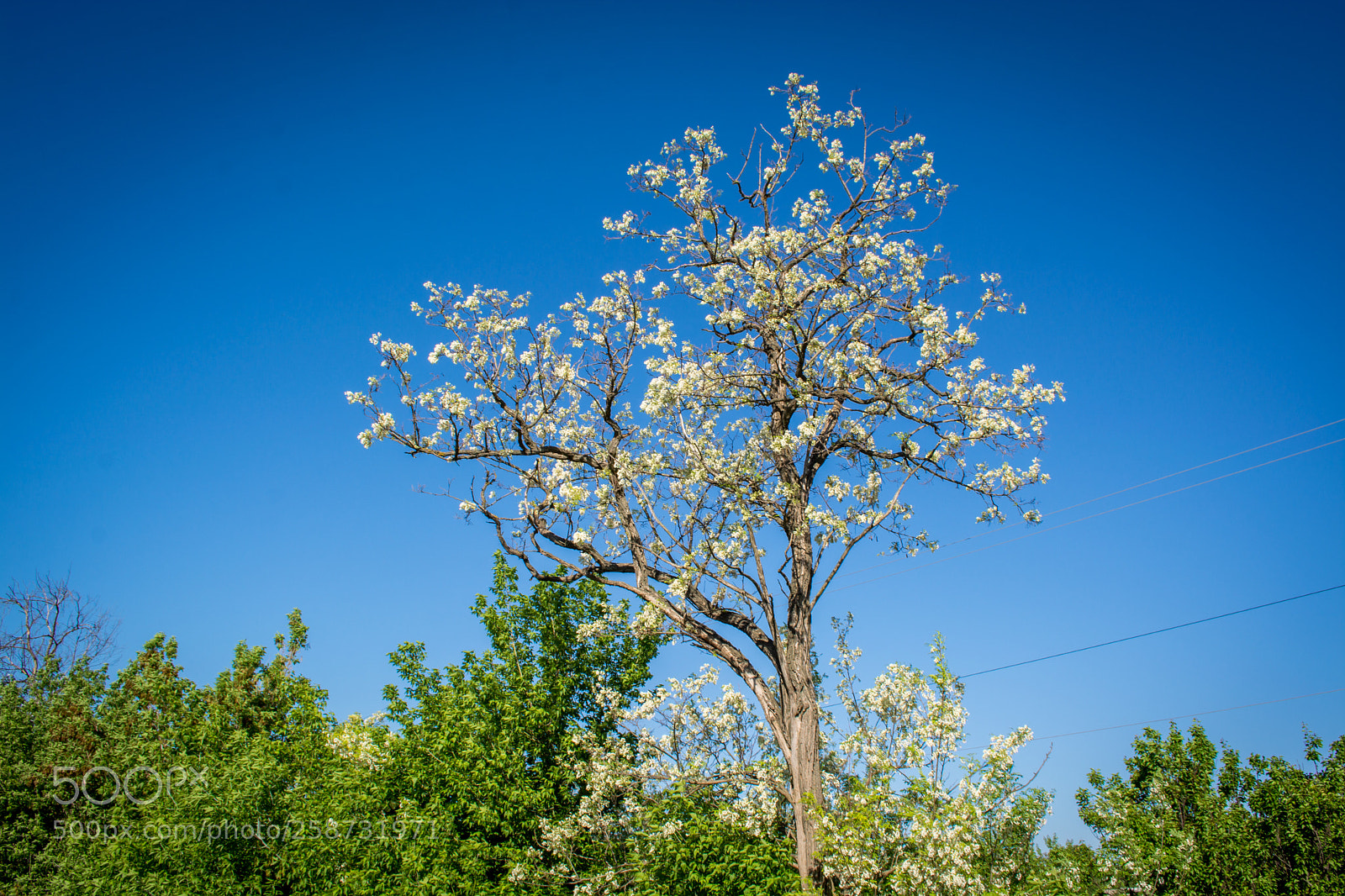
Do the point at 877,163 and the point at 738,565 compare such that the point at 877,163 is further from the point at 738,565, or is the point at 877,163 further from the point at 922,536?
the point at 738,565

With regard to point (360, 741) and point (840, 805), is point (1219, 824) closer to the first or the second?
point (840, 805)

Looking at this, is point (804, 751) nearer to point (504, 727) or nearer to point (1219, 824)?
point (504, 727)

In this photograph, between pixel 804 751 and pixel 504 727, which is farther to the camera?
pixel 504 727

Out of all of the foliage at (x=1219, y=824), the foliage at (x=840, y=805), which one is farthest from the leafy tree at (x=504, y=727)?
the foliage at (x=1219, y=824)

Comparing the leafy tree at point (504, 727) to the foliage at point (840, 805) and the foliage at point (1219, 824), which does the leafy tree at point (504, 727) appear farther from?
the foliage at point (1219, 824)

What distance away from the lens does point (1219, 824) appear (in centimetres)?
2048

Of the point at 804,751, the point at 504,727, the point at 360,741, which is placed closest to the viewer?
the point at 804,751

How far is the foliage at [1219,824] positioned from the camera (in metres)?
17.2

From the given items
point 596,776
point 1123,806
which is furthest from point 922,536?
point 1123,806

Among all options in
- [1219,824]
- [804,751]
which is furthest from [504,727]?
[1219,824]

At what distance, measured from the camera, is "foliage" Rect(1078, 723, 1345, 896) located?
56.4 ft

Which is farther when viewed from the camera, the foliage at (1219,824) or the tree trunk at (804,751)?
the foliage at (1219,824)

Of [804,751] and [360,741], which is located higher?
[360,741]

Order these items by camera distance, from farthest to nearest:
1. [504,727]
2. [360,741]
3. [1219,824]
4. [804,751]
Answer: [360,741] < [1219,824] < [504,727] < [804,751]
